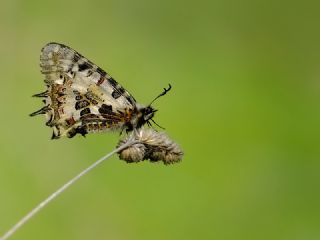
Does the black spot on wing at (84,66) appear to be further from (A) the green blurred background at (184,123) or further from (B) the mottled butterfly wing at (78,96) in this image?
(A) the green blurred background at (184,123)

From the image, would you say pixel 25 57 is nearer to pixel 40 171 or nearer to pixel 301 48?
pixel 40 171

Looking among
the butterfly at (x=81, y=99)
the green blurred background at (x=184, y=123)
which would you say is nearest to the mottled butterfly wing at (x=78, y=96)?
the butterfly at (x=81, y=99)

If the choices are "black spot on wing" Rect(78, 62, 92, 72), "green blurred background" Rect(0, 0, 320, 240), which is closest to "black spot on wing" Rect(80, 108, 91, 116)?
"black spot on wing" Rect(78, 62, 92, 72)

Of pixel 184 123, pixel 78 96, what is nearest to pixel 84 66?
pixel 78 96

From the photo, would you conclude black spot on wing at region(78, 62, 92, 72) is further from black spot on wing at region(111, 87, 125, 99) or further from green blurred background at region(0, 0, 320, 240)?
green blurred background at region(0, 0, 320, 240)

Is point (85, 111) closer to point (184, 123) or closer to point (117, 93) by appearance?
point (117, 93)

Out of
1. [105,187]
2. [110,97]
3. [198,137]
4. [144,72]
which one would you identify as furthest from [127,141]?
[144,72]
